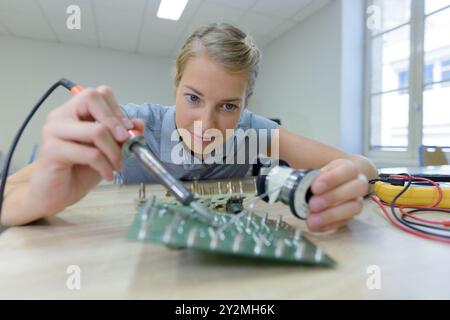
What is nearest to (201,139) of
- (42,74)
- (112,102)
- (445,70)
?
(112,102)

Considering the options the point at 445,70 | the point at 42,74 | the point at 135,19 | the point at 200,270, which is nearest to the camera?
the point at 200,270

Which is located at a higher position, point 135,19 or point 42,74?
point 135,19

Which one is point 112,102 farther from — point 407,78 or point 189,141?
point 407,78

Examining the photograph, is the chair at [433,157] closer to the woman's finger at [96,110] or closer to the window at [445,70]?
the window at [445,70]

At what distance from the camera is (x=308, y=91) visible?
3070 mm

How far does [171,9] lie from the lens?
9.11ft

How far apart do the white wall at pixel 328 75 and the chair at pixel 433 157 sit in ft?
2.63

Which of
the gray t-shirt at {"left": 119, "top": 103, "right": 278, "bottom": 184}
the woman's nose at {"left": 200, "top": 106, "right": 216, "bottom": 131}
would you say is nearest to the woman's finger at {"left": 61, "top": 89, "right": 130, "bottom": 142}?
the woman's nose at {"left": 200, "top": 106, "right": 216, "bottom": 131}

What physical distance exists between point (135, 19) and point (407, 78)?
9.10 feet

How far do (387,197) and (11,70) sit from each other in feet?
14.6

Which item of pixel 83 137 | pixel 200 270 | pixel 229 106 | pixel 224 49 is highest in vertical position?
pixel 224 49

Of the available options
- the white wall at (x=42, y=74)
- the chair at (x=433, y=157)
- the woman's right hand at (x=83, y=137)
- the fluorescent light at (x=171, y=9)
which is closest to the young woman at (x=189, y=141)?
the woman's right hand at (x=83, y=137)

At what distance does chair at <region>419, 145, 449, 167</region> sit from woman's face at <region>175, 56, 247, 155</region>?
1791 mm
